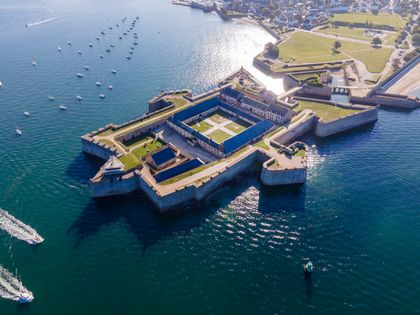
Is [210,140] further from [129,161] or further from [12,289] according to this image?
[12,289]

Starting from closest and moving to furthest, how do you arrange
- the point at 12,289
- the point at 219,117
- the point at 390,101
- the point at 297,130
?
1. the point at 12,289
2. the point at 297,130
3. the point at 219,117
4. the point at 390,101

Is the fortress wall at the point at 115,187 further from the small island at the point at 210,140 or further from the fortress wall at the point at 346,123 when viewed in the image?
the fortress wall at the point at 346,123

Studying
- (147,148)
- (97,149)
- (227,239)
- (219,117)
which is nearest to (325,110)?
(219,117)

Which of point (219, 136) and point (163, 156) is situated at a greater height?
point (163, 156)

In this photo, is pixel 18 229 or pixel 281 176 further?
pixel 281 176

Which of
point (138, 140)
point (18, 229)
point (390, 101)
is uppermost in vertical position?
point (390, 101)

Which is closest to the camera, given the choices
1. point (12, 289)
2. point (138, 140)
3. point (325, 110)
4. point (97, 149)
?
point (12, 289)

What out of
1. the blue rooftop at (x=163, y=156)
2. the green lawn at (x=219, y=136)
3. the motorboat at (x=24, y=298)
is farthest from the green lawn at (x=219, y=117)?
the motorboat at (x=24, y=298)
